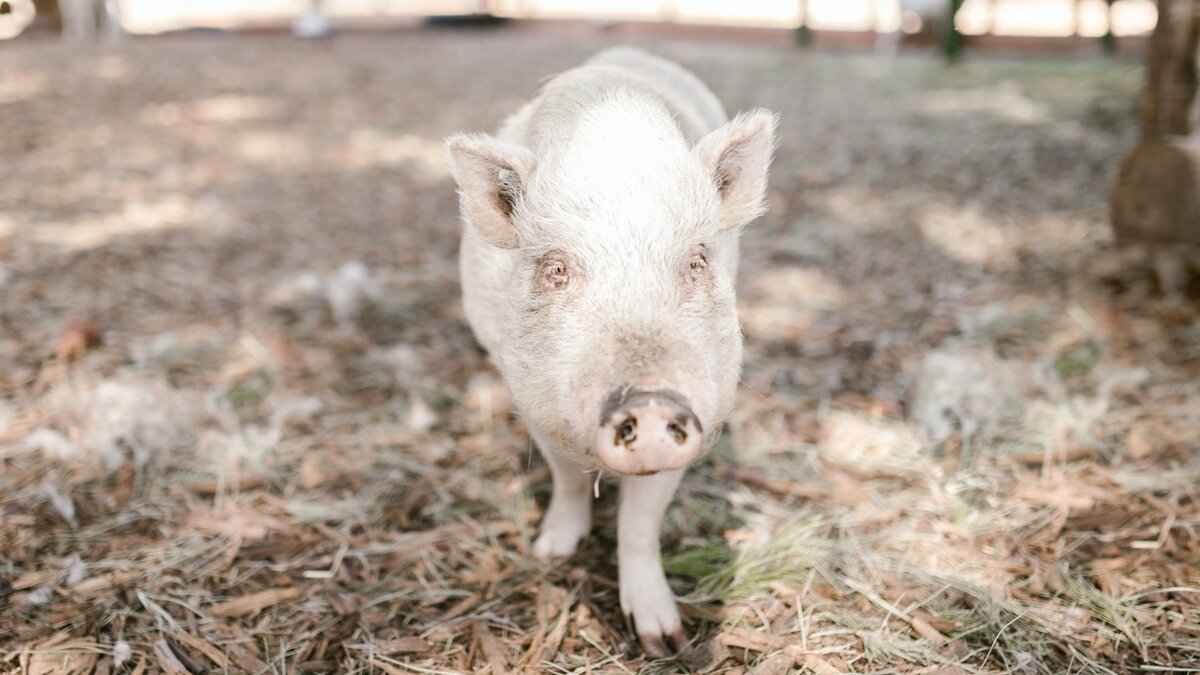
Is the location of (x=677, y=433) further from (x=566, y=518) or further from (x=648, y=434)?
(x=566, y=518)

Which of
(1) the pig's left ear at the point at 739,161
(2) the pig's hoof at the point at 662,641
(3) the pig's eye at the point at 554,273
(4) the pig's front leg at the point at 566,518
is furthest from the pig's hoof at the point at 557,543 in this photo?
(1) the pig's left ear at the point at 739,161

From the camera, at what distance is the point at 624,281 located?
218 centimetres

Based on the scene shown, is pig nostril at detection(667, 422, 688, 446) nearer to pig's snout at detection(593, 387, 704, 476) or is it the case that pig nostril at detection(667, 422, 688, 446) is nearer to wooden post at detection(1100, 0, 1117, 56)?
pig's snout at detection(593, 387, 704, 476)

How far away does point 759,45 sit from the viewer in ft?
47.3

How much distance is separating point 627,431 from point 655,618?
1.04 metres

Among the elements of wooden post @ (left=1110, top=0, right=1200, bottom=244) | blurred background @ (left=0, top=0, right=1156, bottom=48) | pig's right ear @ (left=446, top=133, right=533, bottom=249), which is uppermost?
pig's right ear @ (left=446, top=133, right=533, bottom=249)

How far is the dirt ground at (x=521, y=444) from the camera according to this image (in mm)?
2637

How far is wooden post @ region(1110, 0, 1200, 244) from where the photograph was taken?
414 cm

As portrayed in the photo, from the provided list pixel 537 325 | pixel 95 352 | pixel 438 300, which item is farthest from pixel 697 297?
pixel 95 352

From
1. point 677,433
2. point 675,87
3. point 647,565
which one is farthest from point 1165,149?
point 677,433

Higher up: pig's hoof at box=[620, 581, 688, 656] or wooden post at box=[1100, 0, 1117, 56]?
wooden post at box=[1100, 0, 1117, 56]

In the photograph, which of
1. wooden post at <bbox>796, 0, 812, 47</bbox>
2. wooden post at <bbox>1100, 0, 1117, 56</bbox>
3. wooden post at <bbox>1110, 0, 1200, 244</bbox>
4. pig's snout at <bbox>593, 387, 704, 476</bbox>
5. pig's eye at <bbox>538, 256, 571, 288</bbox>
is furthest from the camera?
wooden post at <bbox>796, 0, 812, 47</bbox>

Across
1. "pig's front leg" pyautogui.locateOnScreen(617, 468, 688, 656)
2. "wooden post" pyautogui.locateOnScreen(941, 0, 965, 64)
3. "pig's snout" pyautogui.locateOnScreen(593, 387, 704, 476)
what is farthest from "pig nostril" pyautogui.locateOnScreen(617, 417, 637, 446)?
"wooden post" pyautogui.locateOnScreen(941, 0, 965, 64)

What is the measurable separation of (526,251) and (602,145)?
36 centimetres
